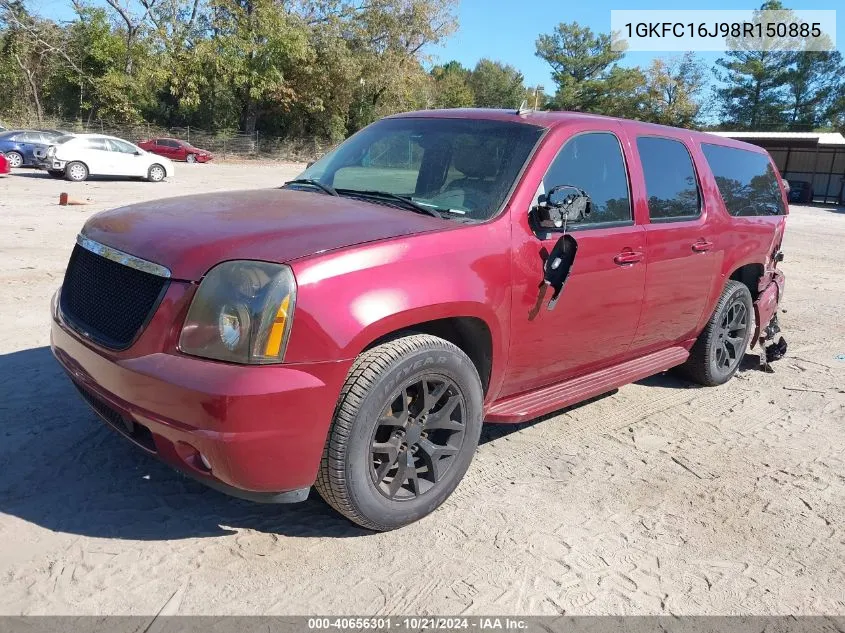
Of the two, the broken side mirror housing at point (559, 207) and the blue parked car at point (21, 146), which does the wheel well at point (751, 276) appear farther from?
the blue parked car at point (21, 146)

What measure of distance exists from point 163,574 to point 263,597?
1.42 ft

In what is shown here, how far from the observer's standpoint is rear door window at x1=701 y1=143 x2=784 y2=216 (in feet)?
16.7

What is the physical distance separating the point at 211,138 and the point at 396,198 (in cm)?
4538

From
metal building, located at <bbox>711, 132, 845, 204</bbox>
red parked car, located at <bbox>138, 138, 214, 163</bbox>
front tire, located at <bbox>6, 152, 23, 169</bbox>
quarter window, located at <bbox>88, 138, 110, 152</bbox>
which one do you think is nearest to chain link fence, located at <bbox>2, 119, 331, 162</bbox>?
red parked car, located at <bbox>138, 138, 214, 163</bbox>

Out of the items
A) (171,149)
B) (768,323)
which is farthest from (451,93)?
(768,323)

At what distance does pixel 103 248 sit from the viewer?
121 inches

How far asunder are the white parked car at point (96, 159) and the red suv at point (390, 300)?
764 inches

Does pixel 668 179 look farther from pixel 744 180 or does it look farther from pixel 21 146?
pixel 21 146

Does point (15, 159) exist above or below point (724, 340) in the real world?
→ above

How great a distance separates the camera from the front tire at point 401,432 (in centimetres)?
278

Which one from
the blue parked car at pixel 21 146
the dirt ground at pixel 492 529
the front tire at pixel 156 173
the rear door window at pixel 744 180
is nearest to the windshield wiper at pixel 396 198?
the dirt ground at pixel 492 529

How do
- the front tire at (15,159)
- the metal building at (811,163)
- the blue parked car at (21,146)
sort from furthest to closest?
the metal building at (811,163) → the blue parked car at (21,146) → the front tire at (15,159)

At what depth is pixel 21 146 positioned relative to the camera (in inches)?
955

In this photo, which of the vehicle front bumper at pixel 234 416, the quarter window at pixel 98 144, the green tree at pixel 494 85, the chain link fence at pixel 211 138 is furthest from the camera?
the green tree at pixel 494 85
